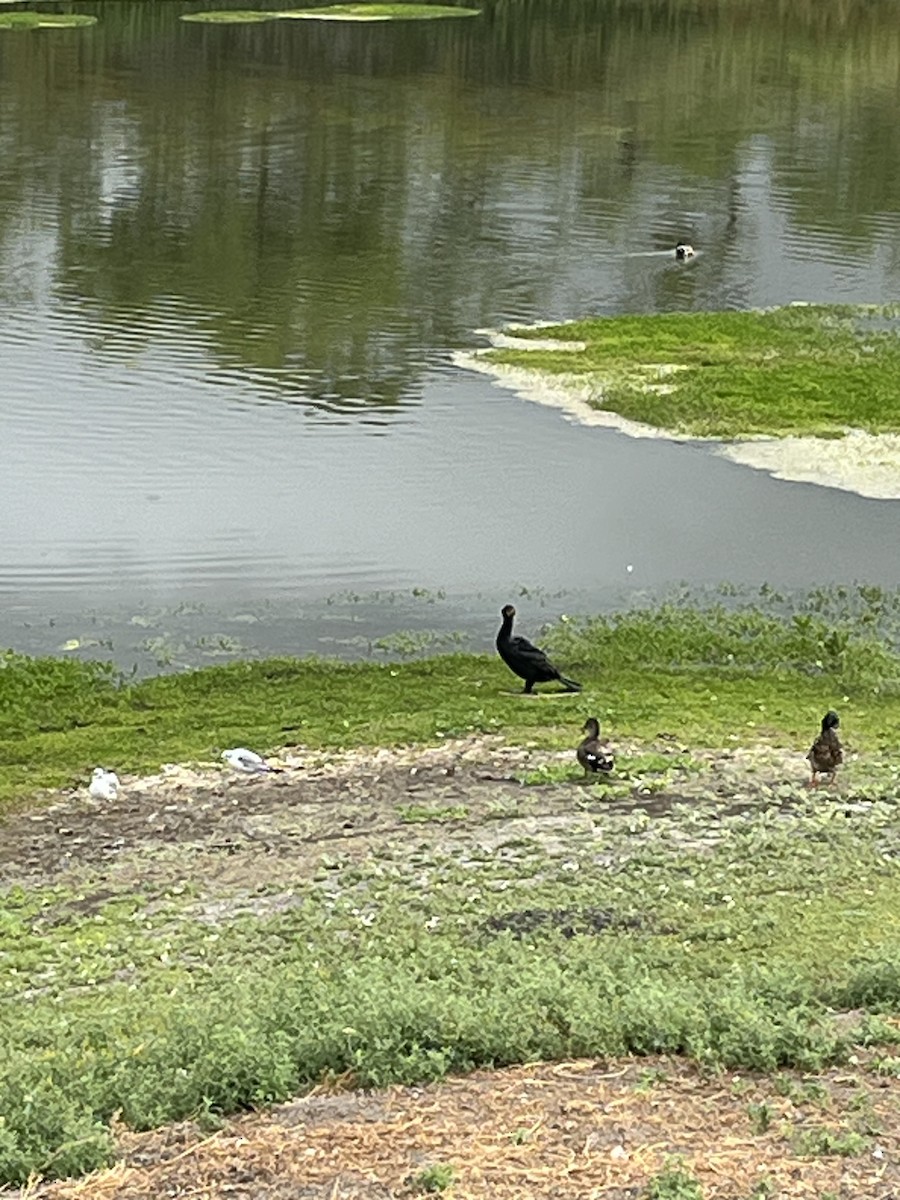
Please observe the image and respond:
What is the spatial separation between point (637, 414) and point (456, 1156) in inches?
1000

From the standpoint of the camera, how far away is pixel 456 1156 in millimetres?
7938

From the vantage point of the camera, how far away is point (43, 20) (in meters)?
94.9

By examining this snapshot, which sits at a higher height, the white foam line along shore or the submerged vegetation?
the submerged vegetation

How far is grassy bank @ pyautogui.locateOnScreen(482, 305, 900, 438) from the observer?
106 feet

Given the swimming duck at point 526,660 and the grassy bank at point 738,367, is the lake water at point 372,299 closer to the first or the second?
the grassy bank at point 738,367

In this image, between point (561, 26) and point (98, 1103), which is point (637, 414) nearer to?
point (98, 1103)

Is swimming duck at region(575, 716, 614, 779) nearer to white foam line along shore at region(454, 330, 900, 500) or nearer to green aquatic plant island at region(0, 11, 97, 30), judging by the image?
white foam line along shore at region(454, 330, 900, 500)

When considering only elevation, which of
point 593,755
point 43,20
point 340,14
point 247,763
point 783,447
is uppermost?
point 340,14

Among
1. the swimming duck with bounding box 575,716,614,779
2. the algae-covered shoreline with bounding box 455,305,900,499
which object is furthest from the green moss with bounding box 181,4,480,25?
the swimming duck with bounding box 575,716,614,779

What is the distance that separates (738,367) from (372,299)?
9544 mm

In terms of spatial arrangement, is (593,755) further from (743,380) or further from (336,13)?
(336,13)

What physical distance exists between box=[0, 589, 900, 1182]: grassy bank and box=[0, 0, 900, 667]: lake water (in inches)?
82.4

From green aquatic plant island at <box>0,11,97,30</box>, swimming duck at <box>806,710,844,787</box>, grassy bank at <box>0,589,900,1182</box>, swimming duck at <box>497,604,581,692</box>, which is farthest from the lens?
green aquatic plant island at <box>0,11,97,30</box>

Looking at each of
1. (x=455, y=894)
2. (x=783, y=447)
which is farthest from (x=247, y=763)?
(x=783, y=447)
